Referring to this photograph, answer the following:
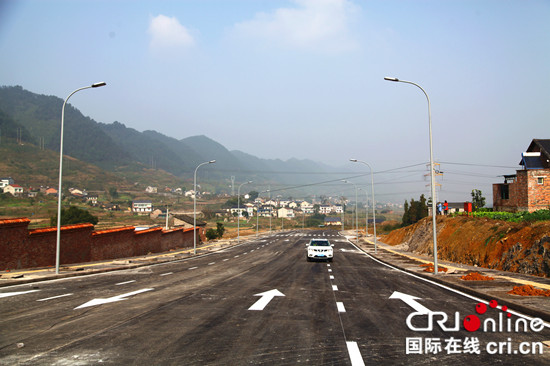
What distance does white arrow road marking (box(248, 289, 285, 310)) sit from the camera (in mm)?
10863

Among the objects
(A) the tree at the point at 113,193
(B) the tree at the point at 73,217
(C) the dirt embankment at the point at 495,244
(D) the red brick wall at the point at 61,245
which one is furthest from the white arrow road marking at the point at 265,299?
(A) the tree at the point at 113,193

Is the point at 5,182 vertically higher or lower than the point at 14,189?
higher

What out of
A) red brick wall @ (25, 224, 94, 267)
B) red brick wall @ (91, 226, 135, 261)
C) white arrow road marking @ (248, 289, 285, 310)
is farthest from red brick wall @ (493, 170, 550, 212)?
red brick wall @ (25, 224, 94, 267)

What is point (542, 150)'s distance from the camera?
45781 millimetres

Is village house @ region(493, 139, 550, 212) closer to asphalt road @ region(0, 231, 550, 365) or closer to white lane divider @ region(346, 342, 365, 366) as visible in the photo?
asphalt road @ region(0, 231, 550, 365)

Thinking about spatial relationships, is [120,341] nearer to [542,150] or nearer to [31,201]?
[542,150]

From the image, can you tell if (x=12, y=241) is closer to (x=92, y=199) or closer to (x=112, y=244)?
(x=112, y=244)

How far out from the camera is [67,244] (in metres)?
24.5

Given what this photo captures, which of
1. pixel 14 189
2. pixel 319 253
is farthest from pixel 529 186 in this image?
pixel 14 189

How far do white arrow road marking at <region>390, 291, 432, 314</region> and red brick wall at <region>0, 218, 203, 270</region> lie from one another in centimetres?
1792

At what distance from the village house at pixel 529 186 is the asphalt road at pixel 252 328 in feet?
102

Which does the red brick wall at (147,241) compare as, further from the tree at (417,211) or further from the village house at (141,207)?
the village house at (141,207)

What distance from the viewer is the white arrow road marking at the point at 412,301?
10.4 m

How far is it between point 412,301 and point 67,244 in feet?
68.2
